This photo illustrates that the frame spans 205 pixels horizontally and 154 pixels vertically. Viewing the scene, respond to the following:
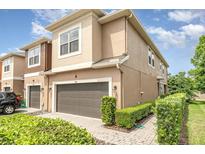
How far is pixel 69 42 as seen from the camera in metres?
10.8

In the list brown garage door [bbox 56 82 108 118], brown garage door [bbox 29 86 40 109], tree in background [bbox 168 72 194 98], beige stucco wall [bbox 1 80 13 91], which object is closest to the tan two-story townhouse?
brown garage door [bbox 56 82 108 118]

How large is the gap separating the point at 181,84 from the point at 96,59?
1436 cm

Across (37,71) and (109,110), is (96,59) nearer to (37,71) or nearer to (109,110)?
(109,110)

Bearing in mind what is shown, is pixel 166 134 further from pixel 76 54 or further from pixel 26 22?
pixel 26 22

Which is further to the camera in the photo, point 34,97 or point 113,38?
point 34,97

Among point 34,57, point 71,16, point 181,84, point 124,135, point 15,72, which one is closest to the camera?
point 124,135

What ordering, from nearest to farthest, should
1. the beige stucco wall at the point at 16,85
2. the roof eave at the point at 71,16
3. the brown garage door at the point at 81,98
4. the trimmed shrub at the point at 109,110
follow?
the trimmed shrub at the point at 109,110
the roof eave at the point at 71,16
the brown garage door at the point at 81,98
the beige stucco wall at the point at 16,85

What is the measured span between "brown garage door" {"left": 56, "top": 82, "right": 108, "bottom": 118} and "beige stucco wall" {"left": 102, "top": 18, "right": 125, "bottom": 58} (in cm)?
197

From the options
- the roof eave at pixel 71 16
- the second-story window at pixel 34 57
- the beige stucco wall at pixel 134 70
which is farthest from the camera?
the second-story window at pixel 34 57

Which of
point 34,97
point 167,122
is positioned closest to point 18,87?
point 34,97

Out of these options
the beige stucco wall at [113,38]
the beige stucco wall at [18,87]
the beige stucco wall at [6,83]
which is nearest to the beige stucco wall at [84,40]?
the beige stucco wall at [113,38]

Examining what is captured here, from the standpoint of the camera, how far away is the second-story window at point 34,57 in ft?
48.3

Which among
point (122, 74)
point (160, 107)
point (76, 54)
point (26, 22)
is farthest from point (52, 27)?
point (160, 107)

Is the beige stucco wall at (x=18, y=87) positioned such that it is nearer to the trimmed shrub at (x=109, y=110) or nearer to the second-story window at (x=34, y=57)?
the second-story window at (x=34, y=57)
